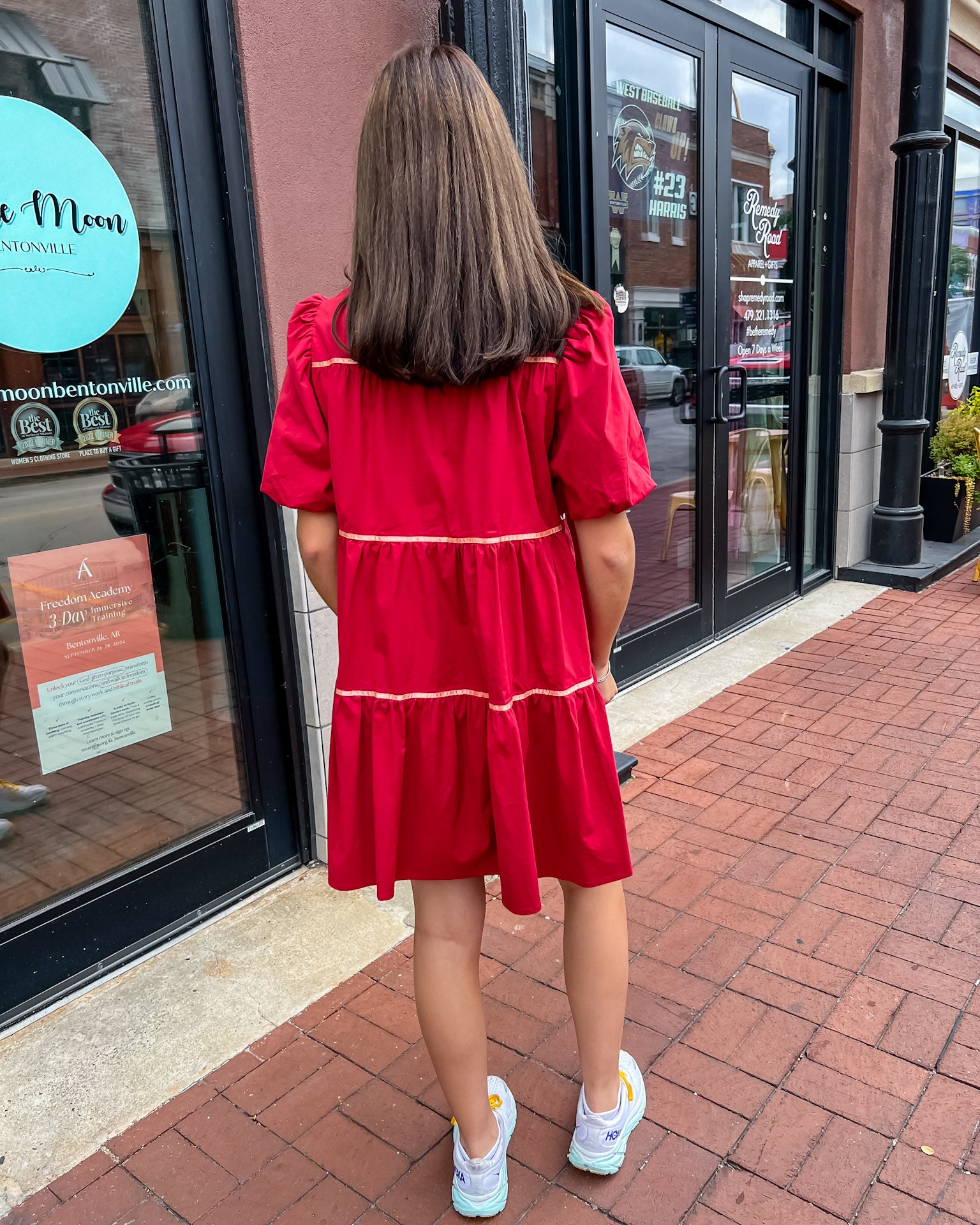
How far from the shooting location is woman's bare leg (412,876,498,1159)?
5.93 ft

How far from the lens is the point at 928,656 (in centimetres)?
494

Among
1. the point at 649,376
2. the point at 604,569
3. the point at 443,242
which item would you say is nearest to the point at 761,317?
the point at 649,376

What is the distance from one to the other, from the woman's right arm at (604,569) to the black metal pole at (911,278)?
518 centimetres

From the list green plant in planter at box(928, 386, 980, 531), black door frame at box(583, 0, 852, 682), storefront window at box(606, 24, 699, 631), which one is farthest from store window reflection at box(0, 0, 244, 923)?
green plant in planter at box(928, 386, 980, 531)

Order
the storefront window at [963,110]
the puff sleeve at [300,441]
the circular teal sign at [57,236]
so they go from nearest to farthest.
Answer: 1. the puff sleeve at [300,441]
2. the circular teal sign at [57,236]
3. the storefront window at [963,110]

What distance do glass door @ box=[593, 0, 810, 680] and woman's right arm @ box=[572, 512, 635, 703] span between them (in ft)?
8.84

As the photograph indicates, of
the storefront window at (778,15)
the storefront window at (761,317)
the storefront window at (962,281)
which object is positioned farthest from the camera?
the storefront window at (962,281)

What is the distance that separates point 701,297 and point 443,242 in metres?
3.53

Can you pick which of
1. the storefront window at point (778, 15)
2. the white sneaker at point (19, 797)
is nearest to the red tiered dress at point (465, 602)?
the white sneaker at point (19, 797)

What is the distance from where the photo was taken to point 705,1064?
88.8 inches

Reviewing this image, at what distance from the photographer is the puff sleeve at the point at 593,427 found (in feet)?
5.28

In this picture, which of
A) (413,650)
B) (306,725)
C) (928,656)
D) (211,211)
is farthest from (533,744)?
(928,656)

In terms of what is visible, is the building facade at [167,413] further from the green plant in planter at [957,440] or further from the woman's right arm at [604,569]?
the green plant in planter at [957,440]

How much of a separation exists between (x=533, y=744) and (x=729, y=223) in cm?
402
